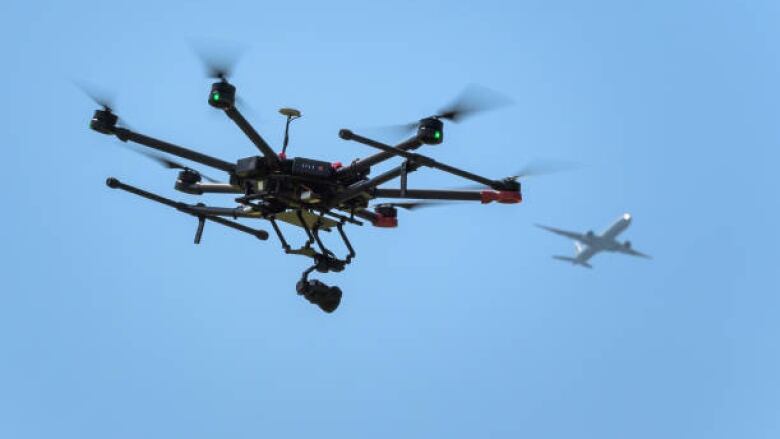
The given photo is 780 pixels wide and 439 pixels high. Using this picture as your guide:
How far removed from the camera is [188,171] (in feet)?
68.2

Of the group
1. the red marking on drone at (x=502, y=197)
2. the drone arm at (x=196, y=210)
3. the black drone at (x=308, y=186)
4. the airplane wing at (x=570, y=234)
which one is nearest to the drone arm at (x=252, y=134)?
the black drone at (x=308, y=186)

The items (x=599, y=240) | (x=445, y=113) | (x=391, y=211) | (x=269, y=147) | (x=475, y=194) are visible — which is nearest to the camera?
(x=445, y=113)

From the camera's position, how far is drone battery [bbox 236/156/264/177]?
17781 millimetres

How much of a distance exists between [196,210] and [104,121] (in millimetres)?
3831

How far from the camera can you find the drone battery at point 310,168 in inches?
703

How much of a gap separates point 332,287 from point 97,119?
225 inches

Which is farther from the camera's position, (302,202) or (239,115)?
(302,202)

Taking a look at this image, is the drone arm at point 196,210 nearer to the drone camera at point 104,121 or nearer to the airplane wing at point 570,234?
the drone camera at point 104,121

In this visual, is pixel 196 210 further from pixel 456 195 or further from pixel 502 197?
pixel 502 197

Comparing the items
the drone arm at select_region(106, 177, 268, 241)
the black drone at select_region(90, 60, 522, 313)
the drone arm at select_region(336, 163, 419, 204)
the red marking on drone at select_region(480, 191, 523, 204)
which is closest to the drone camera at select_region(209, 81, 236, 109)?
the black drone at select_region(90, 60, 522, 313)

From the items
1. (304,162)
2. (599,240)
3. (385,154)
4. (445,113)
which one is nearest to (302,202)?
(304,162)

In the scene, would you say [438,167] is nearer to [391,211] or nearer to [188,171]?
[391,211]

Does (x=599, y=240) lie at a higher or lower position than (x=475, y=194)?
higher

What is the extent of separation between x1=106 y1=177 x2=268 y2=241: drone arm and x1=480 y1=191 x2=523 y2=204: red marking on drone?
18.4 ft
